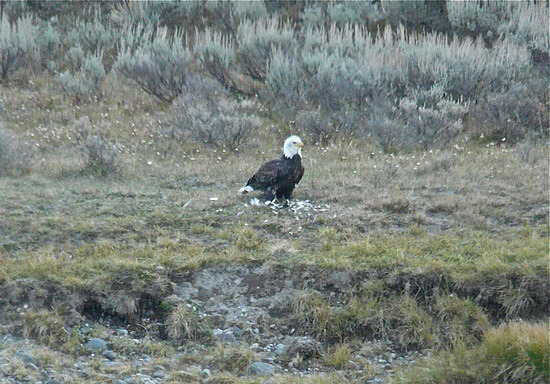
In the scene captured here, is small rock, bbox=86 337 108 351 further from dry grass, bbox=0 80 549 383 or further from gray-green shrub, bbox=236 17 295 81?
gray-green shrub, bbox=236 17 295 81

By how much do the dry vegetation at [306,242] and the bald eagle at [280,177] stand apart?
0.68 ft

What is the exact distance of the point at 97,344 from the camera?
710cm

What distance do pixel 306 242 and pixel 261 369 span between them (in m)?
2.13

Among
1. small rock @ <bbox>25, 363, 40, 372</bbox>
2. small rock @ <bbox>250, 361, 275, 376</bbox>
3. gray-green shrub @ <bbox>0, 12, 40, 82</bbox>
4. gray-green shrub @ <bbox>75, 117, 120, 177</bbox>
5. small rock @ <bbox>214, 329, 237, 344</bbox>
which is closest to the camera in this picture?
small rock @ <bbox>25, 363, 40, 372</bbox>

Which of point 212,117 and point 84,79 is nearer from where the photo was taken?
point 212,117

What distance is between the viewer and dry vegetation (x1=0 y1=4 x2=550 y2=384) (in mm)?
7148

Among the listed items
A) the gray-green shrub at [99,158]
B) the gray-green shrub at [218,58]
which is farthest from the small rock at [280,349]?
the gray-green shrub at [218,58]

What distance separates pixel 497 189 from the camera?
1053 centimetres

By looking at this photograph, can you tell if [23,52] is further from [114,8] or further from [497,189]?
[497,189]

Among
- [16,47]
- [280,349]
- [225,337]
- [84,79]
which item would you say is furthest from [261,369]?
[16,47]

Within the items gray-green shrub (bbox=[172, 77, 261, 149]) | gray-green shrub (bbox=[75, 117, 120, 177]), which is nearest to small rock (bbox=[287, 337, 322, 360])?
gray-green shrub (bbox=[75, 117, 120, 177])

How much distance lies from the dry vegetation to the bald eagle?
8.1 inches

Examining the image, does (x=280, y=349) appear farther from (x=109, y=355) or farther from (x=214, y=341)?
(x=109, y=355)

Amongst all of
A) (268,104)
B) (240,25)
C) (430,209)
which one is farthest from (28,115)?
(430,209)
